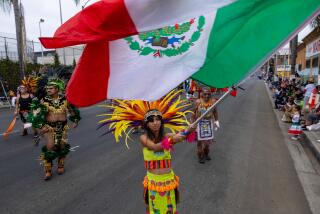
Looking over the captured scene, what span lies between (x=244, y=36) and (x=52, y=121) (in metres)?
4.42

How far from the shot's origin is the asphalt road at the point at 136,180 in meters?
4.39

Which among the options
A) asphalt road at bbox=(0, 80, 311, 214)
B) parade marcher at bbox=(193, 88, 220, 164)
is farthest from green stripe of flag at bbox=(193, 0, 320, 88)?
parade marcher at bbox=(193, 88, 220, 164)

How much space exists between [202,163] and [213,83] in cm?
394

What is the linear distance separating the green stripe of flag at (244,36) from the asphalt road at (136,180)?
2376 millimetres

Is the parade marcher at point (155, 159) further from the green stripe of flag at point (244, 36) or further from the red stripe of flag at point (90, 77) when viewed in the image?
the green stripe of flag at point (244, 36)

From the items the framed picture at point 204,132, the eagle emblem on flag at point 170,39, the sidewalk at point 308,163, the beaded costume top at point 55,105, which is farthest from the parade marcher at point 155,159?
the framed picture at point 204,132

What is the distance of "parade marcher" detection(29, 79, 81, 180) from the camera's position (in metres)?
5.63

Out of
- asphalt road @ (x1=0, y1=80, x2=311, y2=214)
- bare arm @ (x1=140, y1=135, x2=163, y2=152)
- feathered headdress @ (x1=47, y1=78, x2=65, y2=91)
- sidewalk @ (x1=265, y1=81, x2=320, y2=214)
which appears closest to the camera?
bare arm @ (x1=140, y1=135, x2=163, y2=152)

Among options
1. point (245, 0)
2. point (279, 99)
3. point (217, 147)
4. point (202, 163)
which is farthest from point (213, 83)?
point (279, 99)

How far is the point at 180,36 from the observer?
2.79m

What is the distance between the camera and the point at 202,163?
6414mm

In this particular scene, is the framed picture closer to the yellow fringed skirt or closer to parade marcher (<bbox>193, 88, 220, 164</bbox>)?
parade marcher (<bbox>193, 88, 220, 164</bbox>)

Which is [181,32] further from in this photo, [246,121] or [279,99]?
[279,99]

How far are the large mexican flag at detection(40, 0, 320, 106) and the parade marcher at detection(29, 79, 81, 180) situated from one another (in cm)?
329
